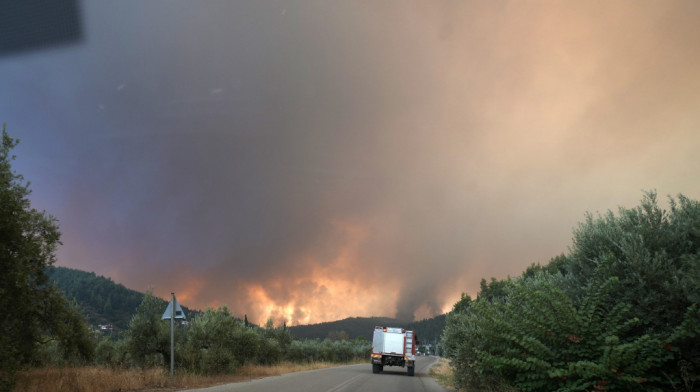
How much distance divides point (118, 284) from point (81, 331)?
143 m

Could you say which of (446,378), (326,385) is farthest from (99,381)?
(446,378)

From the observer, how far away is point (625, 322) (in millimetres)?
7258

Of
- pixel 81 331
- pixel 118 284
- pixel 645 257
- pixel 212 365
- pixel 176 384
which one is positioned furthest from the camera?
pixel 118 284

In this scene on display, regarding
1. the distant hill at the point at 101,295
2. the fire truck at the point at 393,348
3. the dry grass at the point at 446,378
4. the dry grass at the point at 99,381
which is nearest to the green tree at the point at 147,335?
the dry grass at the point at 99,381

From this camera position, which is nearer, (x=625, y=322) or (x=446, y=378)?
(x=625, y=322)

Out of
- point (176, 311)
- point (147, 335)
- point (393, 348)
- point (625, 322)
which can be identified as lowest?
point (393, 348)

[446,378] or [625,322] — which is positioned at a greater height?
[625,322]

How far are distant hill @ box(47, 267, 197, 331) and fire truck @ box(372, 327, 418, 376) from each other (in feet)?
306

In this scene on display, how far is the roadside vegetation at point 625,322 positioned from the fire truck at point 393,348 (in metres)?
25.3

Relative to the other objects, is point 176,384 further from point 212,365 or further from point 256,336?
point 256,336

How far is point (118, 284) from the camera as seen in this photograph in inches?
5635

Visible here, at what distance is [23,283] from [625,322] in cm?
1572

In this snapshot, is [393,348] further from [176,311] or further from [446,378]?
[176,311]

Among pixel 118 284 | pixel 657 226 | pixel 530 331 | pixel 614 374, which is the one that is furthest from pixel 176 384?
pixel 118 284
